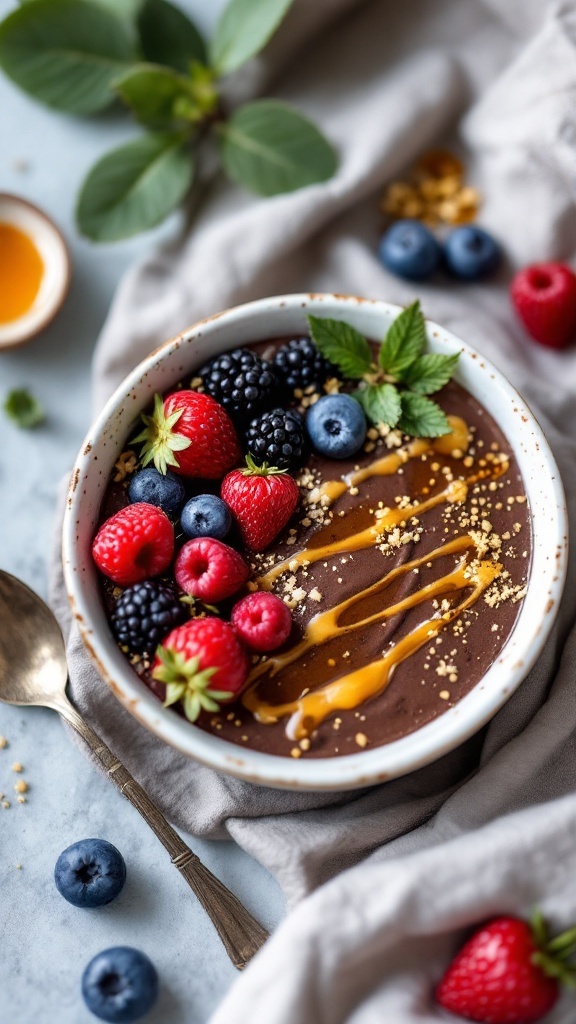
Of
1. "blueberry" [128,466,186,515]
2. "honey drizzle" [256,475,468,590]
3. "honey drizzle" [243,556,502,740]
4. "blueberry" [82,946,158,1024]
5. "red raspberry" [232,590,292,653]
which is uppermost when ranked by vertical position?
"blueberry" [128,466,186,515]

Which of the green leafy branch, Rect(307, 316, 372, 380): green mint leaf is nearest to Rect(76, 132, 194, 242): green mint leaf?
the green leafy branch

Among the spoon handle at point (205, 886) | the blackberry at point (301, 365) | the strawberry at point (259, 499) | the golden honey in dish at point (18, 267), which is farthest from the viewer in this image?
the golden honey in dish at point (18, 267)

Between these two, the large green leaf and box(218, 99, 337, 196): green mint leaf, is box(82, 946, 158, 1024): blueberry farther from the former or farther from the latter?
the large green leaf

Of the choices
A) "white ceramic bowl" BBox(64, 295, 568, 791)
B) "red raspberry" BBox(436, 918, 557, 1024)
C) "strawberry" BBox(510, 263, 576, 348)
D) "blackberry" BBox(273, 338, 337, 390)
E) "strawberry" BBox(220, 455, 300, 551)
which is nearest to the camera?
"red raspberry" BBox(436, 918, 557, 1024)

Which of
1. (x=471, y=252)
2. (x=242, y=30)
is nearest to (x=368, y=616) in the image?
(x=471, y=252)

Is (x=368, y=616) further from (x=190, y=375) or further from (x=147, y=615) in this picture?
(x=190, y=375)

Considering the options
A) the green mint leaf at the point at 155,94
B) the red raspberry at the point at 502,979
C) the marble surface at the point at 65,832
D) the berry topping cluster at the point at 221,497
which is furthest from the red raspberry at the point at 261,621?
the green mint leaf at the point at 155,94

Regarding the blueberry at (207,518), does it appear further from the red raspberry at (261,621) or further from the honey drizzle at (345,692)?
the honey drizzle at (345,692)
